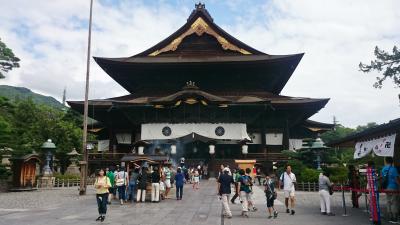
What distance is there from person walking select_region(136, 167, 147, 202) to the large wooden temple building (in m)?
13.5

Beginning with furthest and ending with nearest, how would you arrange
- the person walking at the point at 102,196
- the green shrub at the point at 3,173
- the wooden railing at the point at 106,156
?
1. the wooden railing at the point at 106,156
2. the green shrub at the point at 3,173
3. the person walking at the point at 102,196

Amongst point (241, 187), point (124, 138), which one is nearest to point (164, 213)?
point (241, 187)

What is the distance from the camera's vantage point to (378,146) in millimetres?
13719

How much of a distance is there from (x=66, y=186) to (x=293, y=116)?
2223 cm

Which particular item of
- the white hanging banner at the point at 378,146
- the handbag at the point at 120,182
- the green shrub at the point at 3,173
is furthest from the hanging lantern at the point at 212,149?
the white hanging banner at the point at 378,146

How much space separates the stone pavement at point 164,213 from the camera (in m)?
12.1

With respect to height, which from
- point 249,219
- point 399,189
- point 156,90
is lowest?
point 249,219

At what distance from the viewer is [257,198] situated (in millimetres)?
19047

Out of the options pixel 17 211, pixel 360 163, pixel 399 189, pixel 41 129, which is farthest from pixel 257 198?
pixel 41 129

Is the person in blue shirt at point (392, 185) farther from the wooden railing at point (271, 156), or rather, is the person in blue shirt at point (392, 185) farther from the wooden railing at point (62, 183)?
the wooden railing at point (62, 183)

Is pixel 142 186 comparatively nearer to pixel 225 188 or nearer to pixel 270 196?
pixel 225 188

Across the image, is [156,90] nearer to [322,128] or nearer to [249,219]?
[322,128]

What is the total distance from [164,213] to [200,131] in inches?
846

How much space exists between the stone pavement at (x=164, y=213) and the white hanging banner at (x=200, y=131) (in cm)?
1645
